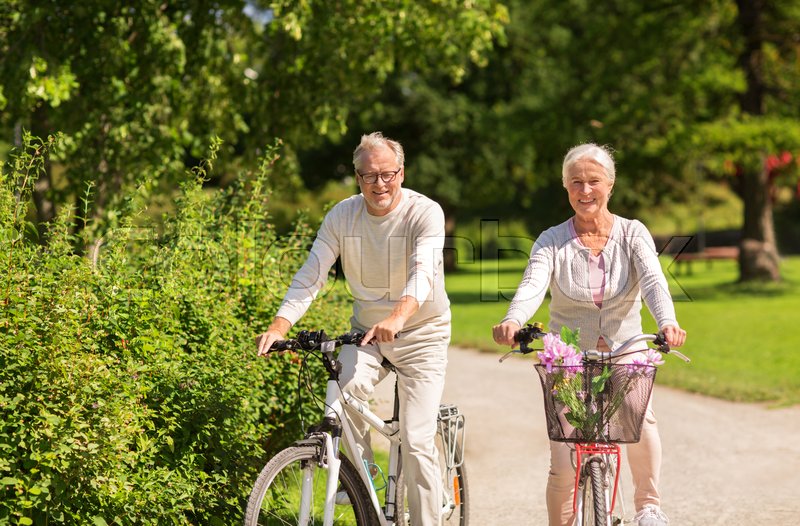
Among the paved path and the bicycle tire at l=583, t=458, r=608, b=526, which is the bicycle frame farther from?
the paved path

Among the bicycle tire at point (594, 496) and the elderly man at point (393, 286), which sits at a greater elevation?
the elderly man at point (393, 286)

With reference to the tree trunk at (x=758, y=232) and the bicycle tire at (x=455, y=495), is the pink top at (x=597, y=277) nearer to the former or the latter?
the bicycle tire at (x=455, y=495)

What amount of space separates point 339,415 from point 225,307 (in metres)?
1.58

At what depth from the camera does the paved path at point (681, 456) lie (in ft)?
20.8

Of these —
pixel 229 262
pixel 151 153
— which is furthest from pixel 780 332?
pixel 229 262

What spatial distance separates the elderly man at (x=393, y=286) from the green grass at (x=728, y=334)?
50.0 inches

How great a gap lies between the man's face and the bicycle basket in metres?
1.07

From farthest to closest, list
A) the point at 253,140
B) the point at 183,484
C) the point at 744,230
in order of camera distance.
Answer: the point at 744,230, the point at 253,140, the point at 183,484

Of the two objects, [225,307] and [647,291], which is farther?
[225,307]

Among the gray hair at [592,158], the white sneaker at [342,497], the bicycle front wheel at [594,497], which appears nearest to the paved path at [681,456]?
the white sneaker at [342,497]

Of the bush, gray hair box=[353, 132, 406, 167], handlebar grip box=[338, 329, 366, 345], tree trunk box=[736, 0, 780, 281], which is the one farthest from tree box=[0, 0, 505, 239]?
tree trunk box=[736, 0, 780, 281]

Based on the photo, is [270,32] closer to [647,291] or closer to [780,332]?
[647,291]

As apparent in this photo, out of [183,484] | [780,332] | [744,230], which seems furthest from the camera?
[744,230]

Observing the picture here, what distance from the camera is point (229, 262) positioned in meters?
→ 6.24
